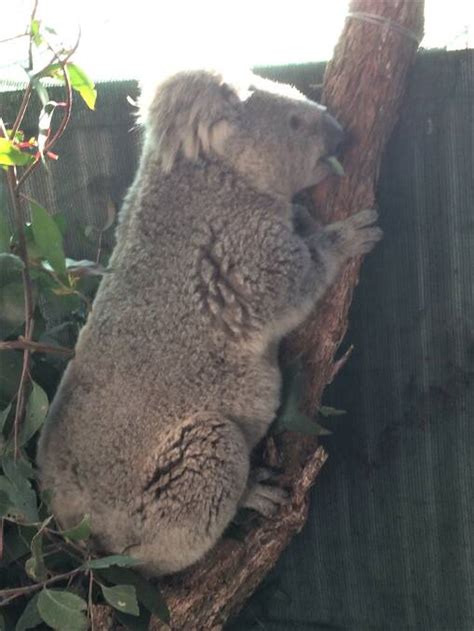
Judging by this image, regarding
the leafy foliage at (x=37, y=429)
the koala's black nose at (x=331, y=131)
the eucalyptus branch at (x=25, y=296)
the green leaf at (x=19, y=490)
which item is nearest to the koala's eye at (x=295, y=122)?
the koala's black nose at (x=331, y=131)

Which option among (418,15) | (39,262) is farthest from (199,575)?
(418,15)

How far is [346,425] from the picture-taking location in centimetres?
258

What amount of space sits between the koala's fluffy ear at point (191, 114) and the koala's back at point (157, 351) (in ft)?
0.22

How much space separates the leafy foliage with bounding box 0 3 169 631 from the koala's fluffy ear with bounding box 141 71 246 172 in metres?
0.20

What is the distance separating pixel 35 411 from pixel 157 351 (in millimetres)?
368

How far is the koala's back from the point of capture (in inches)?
87.9

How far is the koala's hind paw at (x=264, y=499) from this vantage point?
2.30 m

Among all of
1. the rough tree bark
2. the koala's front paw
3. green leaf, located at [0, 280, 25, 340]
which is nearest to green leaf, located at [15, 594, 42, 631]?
the rough tree bark

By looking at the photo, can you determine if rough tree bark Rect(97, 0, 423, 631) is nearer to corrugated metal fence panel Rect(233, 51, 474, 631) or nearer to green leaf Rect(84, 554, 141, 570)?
corrugated metal fence panel Rect(233, 51, 474, 631)

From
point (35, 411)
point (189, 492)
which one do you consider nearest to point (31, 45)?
point (35, 411)

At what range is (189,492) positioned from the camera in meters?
2.18

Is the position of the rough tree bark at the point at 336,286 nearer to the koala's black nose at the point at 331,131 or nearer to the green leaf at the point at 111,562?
the koala's black nose at the point at 331,131

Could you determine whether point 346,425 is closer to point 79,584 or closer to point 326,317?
point 326,317

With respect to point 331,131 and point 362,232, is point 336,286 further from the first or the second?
point 331,131
